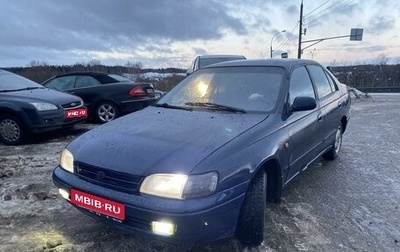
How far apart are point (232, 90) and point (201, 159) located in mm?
1398

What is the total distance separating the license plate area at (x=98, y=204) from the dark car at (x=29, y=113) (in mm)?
3724

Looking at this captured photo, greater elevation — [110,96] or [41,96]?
[41,96]

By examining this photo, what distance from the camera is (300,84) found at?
146 inches

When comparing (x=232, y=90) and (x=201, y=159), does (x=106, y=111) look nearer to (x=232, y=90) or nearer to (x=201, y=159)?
(x=232, y=90)

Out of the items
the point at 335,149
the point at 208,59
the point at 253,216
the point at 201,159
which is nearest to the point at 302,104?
the point at 253,216

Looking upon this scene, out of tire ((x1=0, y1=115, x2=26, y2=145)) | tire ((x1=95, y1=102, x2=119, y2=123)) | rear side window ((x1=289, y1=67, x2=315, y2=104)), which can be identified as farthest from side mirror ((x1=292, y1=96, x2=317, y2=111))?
tire ((x1=95, y1=102, x2=119, y2=123))

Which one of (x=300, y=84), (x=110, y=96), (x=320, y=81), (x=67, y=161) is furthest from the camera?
(x=110, y=96)

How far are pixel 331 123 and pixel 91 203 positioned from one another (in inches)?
131

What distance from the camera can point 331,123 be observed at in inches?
176

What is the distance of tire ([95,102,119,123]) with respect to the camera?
7926mm

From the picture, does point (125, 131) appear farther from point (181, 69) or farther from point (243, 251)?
point (181, 69)

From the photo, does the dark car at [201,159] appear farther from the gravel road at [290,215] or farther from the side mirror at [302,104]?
the gravel road at [290,215]

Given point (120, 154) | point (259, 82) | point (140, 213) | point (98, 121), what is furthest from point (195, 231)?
point (98, 121)

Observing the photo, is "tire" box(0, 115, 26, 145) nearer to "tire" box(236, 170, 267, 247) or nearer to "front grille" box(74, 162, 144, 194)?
"front grille" box(74, 162, 144, 194)
